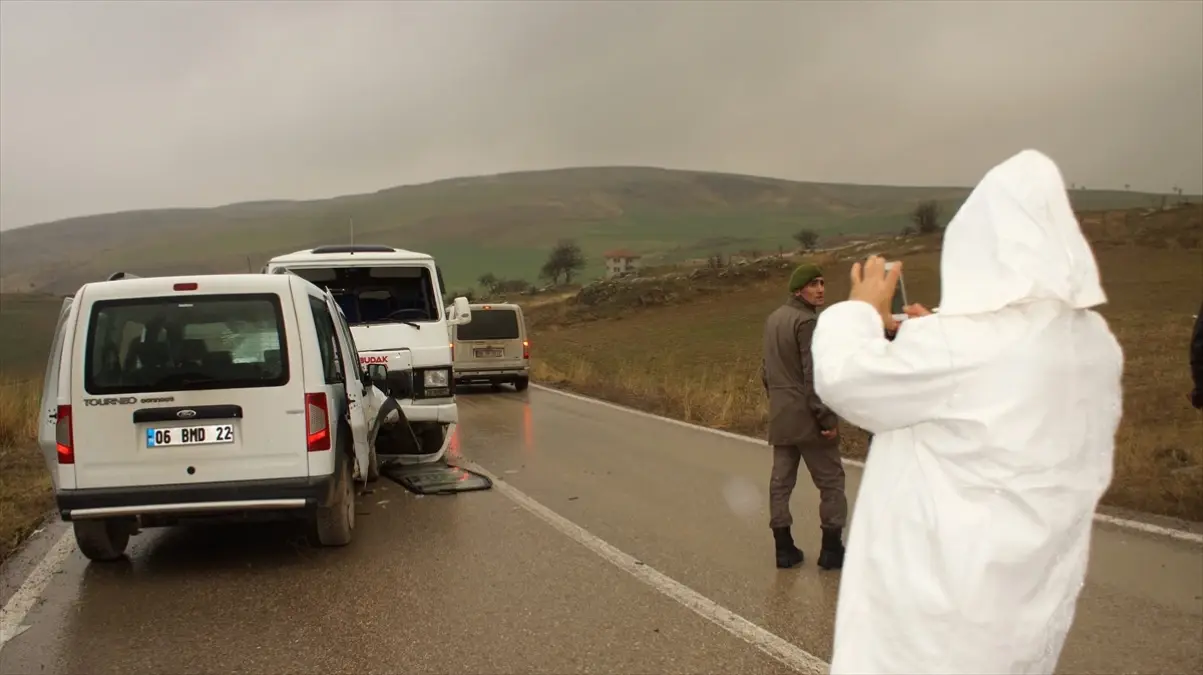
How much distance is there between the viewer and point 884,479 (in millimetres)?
2508

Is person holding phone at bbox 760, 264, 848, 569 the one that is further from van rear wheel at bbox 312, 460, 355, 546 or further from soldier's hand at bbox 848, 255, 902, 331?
soldier's hand at bbox 848, 255, 902, 331

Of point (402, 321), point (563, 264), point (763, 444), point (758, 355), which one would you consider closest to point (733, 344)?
point (758, 355)

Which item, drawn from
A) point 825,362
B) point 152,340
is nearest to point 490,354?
point 152,340

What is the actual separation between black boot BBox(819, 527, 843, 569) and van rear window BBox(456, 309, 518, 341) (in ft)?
53.1

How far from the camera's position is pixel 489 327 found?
74.0ft

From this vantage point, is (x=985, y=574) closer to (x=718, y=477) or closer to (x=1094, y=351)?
(x=1094, y=351)

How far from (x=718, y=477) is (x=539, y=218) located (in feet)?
478

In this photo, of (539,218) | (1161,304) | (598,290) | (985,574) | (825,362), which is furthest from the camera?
(539,218)

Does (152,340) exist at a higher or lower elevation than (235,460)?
higher

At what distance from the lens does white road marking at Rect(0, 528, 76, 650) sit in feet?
19.4

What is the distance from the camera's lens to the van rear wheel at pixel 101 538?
707cm

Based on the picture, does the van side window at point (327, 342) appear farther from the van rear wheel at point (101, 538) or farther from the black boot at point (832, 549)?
the black boot at point (832, 549)

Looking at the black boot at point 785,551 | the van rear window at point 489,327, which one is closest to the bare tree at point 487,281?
the van rear window at point 489,327

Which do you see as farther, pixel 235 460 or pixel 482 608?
pixel 235 460
